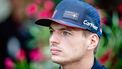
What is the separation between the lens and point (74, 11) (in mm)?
4625

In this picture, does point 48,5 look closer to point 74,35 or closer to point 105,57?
point 105,57

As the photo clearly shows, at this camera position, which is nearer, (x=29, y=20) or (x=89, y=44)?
(x=89, y=44)

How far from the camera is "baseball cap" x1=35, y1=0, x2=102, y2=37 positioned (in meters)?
4.58

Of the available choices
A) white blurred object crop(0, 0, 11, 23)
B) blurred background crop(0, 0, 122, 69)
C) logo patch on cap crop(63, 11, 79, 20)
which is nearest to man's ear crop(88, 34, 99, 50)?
logo patch on cap crop(63, 11, 79, 20)

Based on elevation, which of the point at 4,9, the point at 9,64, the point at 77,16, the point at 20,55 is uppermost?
the point at 77,16

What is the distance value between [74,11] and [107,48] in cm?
180

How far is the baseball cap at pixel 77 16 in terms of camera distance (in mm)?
4578

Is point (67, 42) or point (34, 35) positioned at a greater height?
point (67, 42)

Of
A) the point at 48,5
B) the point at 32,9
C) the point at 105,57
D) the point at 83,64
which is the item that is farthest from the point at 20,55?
the point at 83,64

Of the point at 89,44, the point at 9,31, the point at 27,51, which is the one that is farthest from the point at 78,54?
the point at 9,31

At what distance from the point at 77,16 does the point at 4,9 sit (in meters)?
2.73

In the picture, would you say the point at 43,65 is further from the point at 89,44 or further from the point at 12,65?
the point at 89,44

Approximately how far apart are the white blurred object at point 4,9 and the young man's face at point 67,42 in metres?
2.70

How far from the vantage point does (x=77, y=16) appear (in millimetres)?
4594
